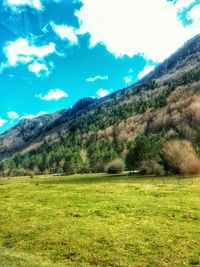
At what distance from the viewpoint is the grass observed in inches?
1104

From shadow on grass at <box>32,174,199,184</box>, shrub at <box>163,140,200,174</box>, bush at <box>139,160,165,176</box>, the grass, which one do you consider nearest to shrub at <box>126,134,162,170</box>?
bush at <box>139,160,165,176</box>

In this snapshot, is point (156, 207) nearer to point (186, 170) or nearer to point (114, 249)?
point (114, 249)

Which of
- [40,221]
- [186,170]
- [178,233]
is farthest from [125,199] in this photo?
[186,170]

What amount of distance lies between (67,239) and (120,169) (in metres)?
156

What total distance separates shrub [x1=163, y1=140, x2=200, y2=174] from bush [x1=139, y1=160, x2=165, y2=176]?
13.3 feet

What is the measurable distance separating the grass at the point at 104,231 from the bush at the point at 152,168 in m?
83.4

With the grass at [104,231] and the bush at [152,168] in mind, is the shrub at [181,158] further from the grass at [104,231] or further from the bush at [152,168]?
the grass at [104,231]

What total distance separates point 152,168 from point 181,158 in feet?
58.7

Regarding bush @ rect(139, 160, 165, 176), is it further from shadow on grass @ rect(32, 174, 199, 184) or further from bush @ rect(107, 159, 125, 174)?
bush @ rect(107, 159, 125, 174)

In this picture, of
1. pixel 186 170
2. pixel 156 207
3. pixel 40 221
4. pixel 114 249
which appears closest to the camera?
pixel 114 249

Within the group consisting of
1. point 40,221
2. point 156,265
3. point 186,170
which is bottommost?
point 156,265

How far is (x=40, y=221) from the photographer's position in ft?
131

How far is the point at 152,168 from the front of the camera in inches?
5605

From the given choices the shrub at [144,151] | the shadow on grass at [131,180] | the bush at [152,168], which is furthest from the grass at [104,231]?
the shrub at [144,151]
